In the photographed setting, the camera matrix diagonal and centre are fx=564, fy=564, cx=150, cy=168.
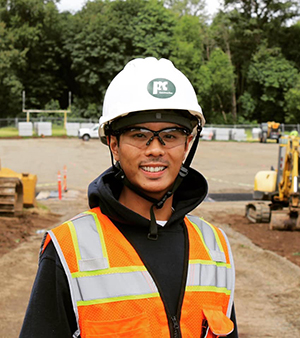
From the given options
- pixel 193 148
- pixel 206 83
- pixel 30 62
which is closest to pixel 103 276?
pixel 193 148

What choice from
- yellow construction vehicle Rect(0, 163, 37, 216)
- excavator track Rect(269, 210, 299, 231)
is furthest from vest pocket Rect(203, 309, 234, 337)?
yellow construction vehicle Rect(0, 163, 37, 216)

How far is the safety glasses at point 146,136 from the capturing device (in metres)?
2.38

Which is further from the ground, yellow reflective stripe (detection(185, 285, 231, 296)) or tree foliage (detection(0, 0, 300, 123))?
tree foliage (detection(0, 0, 300, 123))

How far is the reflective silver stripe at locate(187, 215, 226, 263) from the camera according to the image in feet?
8.02

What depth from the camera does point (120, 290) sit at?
2129 mm

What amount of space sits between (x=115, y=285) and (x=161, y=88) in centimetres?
88

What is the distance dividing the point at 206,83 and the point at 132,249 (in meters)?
61.8

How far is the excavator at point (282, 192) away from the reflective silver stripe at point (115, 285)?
36.3ft

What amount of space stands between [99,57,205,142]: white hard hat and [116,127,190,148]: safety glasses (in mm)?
83

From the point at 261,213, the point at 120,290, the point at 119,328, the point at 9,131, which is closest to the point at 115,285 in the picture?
the point at 120,290

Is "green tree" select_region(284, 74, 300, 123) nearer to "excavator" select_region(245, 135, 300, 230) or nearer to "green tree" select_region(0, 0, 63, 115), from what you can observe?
"green tree" select_region(0, 0, 63, 115)

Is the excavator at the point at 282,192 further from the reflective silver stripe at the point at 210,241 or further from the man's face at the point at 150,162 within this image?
the man's face at the point at 150,162

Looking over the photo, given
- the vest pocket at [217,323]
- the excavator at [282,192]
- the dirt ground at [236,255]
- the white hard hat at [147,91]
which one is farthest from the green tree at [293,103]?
the vest pocket at [217,323]

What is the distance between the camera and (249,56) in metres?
66.9
